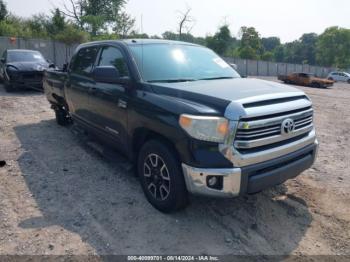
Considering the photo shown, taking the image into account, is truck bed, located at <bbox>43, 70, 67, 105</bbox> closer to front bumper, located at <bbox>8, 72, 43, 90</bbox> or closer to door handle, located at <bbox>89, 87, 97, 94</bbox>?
door handle, located at <bbox>89, 87, 97, 94</bbox>

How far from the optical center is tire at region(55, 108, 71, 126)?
7.66 meters

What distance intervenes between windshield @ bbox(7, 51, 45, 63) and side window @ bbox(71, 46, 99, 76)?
815 cm

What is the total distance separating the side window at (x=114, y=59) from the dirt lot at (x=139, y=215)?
1257mm

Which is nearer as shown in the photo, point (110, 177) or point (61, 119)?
point (110, 177)

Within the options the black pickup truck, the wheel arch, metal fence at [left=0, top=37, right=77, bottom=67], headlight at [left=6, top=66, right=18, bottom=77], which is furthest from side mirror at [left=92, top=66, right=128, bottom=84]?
metal fence at [left=0, top=37, right=77, bottom=67]

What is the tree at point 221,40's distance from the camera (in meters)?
47.8

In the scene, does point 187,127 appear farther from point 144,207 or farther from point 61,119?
point 61,119

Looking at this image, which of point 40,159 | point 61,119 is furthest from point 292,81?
point 40,159

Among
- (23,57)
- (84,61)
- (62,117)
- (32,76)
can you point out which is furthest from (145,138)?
(23,57)

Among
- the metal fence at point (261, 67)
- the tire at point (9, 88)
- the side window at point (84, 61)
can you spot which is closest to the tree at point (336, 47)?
the metal fence at point (261, 67)

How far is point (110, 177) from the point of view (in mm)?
4812

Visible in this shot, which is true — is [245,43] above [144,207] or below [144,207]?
above

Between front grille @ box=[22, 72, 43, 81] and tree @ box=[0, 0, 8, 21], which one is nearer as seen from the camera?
front grille @ box=[22, 72, 43, 81]

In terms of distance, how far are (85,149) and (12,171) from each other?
1369 millimetres
